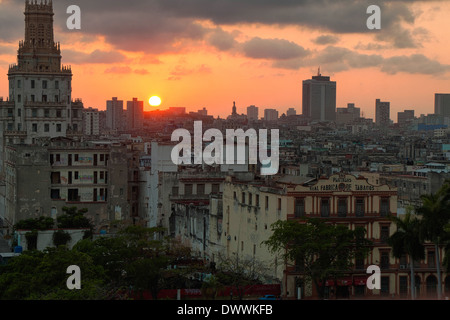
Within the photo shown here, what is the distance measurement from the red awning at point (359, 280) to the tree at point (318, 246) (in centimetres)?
115

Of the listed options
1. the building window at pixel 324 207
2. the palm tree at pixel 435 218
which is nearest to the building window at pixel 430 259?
the building window at pixel 324 207

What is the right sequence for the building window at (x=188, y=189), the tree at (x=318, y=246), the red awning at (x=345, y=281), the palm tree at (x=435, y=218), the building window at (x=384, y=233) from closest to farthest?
the palm tree at (x=435, y=218), the tree at (x=318, y=246), the red awning at (x=345, y=281), the building window at (x=384, y=233), the building window at (x=188, y=189)

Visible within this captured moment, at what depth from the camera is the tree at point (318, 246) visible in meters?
49.0

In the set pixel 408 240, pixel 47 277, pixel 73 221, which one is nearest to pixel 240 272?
pixel 408 240

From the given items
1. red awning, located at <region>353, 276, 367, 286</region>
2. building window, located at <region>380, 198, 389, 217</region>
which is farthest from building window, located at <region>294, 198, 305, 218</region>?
building window, located at <region>380, 198, 389, 217</region>

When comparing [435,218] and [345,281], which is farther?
[345,281]

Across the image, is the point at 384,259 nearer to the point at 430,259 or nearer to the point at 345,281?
the point at 430,259

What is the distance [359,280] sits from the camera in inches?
2044

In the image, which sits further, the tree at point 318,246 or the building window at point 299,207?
the building window at point 299,207

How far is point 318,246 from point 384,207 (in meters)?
6.59

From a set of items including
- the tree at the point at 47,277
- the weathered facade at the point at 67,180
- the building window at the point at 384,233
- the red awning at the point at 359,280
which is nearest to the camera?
the tree at the point at 47,277

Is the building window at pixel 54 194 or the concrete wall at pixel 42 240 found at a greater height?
the building window at pixel 54 194

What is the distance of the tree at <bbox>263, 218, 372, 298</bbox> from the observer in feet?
161

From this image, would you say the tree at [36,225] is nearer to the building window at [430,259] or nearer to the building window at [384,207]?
the building window at [384,207]
